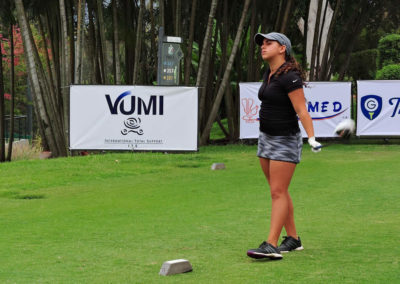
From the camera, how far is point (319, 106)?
2166 centimetres

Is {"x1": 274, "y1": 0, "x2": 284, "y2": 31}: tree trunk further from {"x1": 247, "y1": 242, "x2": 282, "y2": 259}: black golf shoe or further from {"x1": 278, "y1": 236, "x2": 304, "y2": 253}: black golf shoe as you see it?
{"x1": 247, "y1": 242, "x2": 282, "y2": 259}: black golf shoe

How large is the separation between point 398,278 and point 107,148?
43.0 feet

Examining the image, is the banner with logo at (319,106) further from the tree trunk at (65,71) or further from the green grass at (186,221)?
the green grass at (186,221)

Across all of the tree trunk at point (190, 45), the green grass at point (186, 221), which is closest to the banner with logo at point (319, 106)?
the tree trunk at point (190, 45)

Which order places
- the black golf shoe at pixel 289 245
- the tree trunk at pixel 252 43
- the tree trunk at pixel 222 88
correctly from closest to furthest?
1. the black golf shoe at pixel 289 245
2. the tree trunk at pixel 222 88
3. the tree trunk at pixel 252 43

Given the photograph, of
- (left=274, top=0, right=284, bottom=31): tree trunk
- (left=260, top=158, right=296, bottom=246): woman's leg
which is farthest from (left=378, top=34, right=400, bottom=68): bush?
(left=260, top=158, right=296, bottom=246): woman's leg

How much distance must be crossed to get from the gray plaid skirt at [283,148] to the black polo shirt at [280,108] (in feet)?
0.14

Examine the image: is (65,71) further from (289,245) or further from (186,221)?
(289,245)

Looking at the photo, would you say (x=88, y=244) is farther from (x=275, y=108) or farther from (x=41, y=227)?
(x=275, y=108)

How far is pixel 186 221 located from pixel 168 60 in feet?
38.9

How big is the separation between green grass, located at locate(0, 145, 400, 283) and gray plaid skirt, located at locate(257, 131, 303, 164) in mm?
839

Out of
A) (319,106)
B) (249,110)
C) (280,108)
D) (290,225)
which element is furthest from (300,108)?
(319,106)

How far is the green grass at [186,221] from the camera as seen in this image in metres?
6.18

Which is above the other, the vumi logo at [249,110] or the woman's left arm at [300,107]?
the woman's left arm at [300,107]
